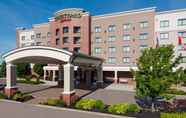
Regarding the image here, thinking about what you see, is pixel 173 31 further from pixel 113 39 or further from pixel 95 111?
pixel 95 111

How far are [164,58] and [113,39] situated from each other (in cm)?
2830

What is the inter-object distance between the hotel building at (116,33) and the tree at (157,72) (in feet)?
73.4

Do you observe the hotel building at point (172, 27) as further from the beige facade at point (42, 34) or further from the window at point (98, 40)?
the beige facade at point (42, 34)

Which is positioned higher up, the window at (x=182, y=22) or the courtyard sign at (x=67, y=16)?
the courtyard sign at (x=67, y=16)

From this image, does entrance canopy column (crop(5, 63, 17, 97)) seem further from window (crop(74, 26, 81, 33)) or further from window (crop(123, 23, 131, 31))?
window (crop(123, 23, 131, 31))

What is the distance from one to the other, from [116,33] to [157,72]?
28.3m

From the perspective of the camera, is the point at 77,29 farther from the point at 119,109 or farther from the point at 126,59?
the point at 119,109

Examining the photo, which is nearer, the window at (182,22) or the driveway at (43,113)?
the driveway at (43,113)

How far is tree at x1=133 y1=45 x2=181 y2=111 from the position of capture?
12336 mm

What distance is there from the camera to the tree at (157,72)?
40.5 ft

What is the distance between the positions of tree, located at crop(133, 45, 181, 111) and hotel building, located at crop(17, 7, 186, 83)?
73.4ft

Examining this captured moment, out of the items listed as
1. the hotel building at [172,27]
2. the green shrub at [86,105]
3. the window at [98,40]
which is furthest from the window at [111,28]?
the green shrub at [86,105]

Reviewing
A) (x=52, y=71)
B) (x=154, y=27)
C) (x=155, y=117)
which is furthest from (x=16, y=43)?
(x=155, y=117)

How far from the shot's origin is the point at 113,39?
4062 centimetres
